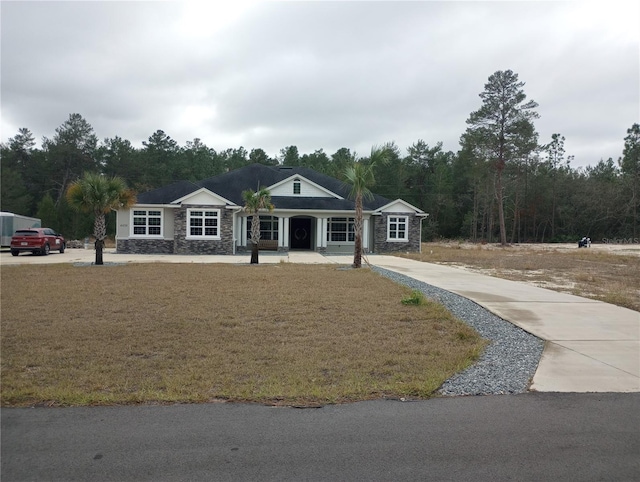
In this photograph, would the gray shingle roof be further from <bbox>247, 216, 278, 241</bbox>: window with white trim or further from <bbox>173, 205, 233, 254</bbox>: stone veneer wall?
<bbox>247, 216, 278, 241</bbox>: window with white trim

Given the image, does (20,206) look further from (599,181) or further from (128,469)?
(599,181)

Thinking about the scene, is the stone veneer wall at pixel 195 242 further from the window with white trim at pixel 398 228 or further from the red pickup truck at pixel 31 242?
the window with white trim at pixel 398 228

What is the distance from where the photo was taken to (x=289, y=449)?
382 cm

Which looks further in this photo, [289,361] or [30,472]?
[289,361]

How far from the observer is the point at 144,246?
28797 millimetres

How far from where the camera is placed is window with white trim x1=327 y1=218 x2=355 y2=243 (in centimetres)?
3234

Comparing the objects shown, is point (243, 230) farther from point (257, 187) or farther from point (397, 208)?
point (397, 208)

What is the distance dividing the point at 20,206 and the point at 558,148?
70.5m

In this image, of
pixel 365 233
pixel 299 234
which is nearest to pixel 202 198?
pixel 299 234

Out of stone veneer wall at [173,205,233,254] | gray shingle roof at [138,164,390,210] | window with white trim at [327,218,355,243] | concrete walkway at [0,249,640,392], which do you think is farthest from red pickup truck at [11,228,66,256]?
concrete walkway at [0,249,640,392]

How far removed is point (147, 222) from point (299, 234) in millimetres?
10665

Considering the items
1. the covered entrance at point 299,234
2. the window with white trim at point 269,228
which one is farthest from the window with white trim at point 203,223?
the covered entrance at point 299,234

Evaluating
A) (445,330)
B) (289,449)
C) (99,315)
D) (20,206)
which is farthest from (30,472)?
(20,206)

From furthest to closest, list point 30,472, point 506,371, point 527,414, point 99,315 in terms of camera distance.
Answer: point 99,315 < point 506,371 < point 527,414 < point 30,472
